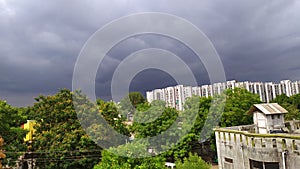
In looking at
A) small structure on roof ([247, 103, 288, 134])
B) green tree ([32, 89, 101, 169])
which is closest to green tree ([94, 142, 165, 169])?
small structure on roof ([247, 103, 288, 134])

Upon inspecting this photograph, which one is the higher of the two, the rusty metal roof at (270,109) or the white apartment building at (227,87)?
the white apartment building at (227,87)

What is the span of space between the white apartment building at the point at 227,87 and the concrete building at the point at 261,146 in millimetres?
10258

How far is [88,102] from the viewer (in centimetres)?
2327

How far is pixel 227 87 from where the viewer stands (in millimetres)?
30766

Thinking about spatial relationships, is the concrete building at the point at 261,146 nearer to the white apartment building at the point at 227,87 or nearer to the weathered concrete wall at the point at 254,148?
the weathered concrete wall at the point at 254,148

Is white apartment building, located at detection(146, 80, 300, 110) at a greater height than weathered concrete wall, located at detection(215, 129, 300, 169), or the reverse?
white apartment building, located at detection(146, 80, 300, 110)

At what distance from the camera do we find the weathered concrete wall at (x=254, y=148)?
421 inches

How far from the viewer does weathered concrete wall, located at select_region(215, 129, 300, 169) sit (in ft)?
35.1

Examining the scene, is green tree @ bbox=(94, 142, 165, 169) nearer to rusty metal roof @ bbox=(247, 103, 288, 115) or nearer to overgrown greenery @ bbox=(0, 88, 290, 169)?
rusty metal roof @ bbox=(247, 103, 288, 115)

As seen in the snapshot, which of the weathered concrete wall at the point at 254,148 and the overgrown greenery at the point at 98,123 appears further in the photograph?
the overgrown greenery at the point at 98,123

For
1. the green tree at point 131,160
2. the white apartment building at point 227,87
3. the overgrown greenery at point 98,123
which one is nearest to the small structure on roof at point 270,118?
the green tree at point 131,160

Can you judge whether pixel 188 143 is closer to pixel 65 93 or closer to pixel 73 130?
pixel 73 130

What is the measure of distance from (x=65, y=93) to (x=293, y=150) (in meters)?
19.0

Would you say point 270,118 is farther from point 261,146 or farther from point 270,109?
point 261,146
